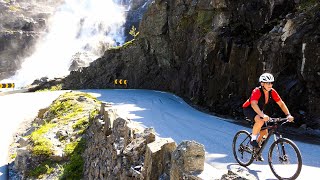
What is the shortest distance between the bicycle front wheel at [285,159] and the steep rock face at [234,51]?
793 cm

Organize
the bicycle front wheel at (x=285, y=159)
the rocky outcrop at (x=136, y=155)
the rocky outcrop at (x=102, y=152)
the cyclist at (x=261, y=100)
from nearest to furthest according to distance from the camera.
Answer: the rocky outcrop at (x=136, y=155), the rocky outcrop at (x=102, y=152), the bicycle front wheel at (x=285, y=159), the cyclist at (x=261, y=100)

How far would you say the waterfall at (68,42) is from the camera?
269 feet

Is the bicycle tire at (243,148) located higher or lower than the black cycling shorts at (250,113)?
lower

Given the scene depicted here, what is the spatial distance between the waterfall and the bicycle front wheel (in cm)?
7009

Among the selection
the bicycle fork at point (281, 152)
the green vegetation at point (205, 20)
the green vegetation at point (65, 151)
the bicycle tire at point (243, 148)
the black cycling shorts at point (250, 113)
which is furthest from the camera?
the green vegetation at point (205, 20)

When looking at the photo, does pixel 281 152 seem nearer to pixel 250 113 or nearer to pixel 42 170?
pixel 250 113

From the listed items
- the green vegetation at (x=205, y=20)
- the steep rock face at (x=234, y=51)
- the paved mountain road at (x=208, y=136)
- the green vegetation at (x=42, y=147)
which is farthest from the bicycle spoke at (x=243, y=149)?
the green vegetation at (x=205, y=20)

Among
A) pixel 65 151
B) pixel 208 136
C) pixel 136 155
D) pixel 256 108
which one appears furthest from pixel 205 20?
pixel 136 155

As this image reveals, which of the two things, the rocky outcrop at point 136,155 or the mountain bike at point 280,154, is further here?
the mountain bike at point 280,154

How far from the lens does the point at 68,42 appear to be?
87688mm

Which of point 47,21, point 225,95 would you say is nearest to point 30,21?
point 47,21

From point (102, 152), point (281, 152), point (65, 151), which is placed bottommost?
point (65, 151)

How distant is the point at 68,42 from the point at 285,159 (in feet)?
281

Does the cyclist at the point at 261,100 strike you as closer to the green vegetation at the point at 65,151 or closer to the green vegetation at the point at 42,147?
the green vegetation at the point at 65,151
